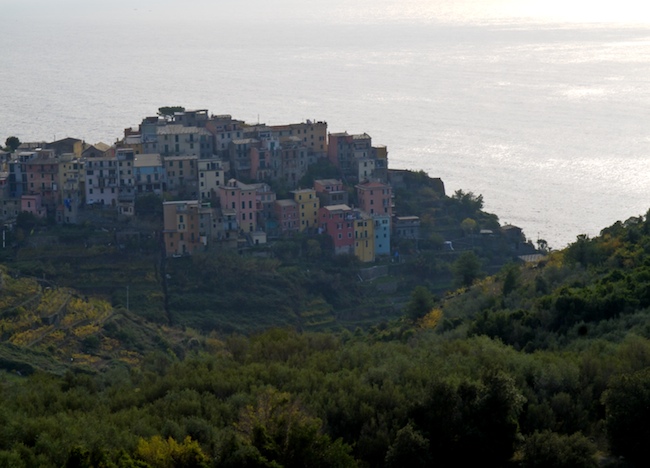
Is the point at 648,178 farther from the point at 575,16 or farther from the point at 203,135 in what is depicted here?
the point at 575,16

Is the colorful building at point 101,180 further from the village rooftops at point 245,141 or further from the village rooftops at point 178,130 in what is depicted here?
the village rooftops at point 245,141

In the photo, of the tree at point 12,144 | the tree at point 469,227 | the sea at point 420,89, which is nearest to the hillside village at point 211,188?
the tree at point 12,144

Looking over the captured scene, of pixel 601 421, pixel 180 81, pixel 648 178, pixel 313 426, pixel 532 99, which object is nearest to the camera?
pixel 313 426

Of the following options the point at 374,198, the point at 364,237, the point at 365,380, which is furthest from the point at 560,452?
the point at 374,198

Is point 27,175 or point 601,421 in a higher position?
point 27,175

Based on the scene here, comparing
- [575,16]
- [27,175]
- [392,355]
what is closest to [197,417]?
[392,355]

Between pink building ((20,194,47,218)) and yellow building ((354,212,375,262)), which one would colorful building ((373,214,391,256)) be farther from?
pink building ((20,194,47,218))

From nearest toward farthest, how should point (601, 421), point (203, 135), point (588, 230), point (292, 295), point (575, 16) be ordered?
point (601, 421), point (292, 295), point (203, 135), point (588, 230), point (575, 16)

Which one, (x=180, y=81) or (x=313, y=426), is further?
(x=180, y=81)

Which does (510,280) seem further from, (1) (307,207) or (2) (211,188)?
(2) (211,188)
